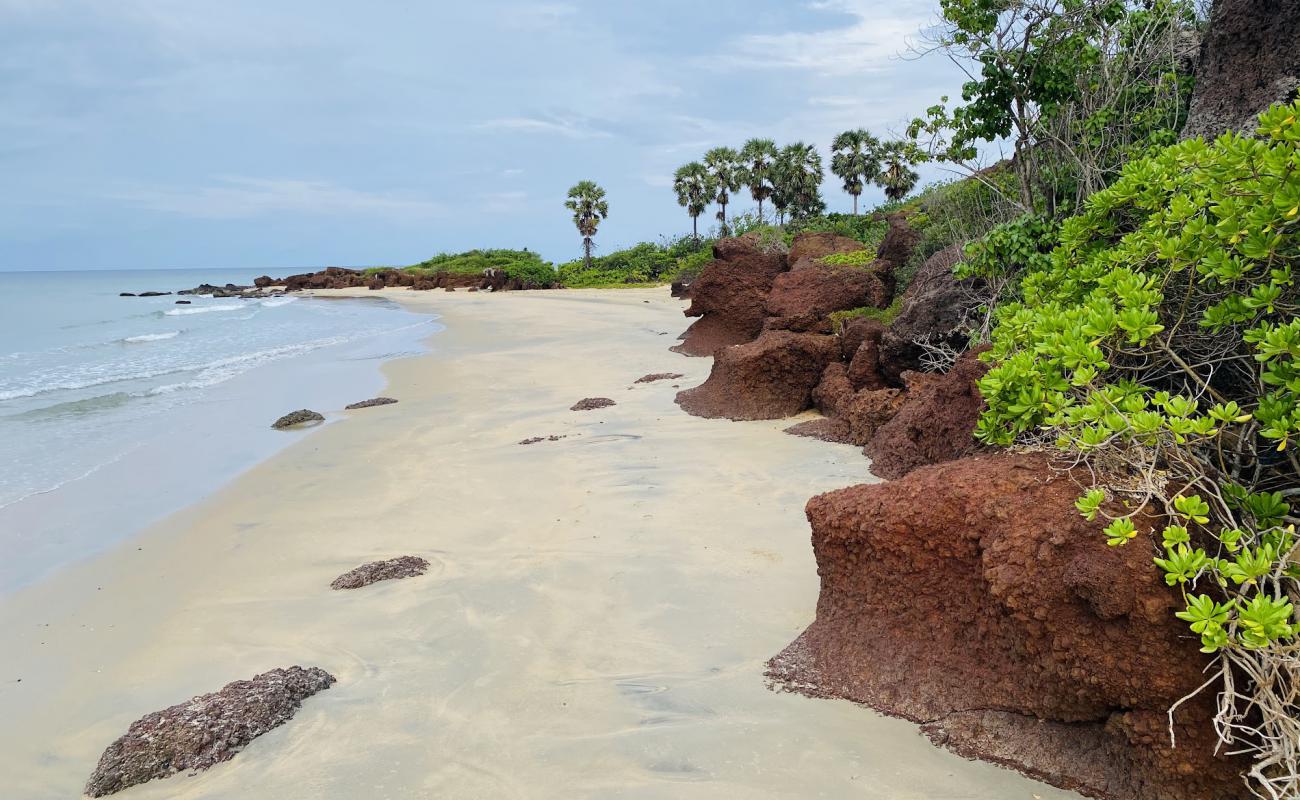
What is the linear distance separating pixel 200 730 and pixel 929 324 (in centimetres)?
836

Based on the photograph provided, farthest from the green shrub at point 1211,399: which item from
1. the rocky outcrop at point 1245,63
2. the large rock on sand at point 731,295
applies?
the large rock on sand at point 731,295

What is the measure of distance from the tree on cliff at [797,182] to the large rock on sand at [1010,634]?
52480 millimetres

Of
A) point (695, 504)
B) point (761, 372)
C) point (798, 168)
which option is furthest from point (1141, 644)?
point (798, 168)

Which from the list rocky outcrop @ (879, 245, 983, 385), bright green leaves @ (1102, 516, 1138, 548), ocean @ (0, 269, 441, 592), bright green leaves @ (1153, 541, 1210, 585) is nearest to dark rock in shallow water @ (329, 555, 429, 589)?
ocean @ (0, 269, 441, 592)

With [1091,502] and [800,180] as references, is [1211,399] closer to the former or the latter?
[1091,502]

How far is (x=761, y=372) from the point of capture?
35.2 feet

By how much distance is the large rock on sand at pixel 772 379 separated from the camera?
1062 centimetres

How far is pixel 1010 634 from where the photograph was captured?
11.3 feet

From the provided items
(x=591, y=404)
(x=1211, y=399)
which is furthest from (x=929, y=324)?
(x=1211, y=399)

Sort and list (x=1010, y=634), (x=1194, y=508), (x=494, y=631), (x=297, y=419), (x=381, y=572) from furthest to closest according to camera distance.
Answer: (x=297, y=419)
(x=381, y=572)
(x=494, y=631)
(x=1010, y=634)
(x=1194, y=508)

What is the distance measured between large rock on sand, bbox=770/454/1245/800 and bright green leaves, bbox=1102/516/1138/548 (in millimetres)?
128

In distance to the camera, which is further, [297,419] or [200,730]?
[297,419]

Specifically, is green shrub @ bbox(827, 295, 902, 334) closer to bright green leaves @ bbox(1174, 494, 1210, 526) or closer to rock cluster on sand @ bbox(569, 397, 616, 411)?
rock cluster on sand @ bbox(569, 397, 616, 411)

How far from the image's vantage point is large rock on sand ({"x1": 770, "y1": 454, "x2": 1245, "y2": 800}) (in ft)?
9.68
